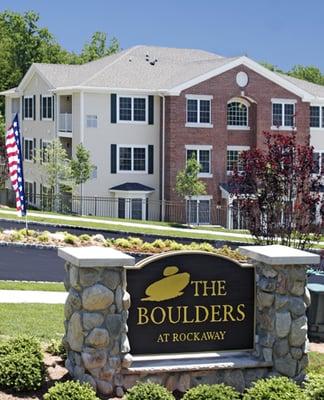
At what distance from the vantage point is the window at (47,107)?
47.9m

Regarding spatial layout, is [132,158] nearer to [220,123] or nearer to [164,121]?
[164,121]

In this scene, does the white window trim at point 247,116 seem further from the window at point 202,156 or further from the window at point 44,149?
the window at point 44,149

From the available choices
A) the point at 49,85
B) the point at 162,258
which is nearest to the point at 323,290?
the point at 162,258

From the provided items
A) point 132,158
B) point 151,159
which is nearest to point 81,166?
point 132,158

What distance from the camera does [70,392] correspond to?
361 inches

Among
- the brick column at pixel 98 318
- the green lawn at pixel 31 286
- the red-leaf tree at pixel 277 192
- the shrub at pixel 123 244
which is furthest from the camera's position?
the shrub at pixel 123 244

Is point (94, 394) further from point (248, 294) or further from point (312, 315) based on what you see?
point (312, 315)

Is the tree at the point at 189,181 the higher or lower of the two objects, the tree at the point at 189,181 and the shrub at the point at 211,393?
the higher

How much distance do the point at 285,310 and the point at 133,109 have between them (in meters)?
34.6

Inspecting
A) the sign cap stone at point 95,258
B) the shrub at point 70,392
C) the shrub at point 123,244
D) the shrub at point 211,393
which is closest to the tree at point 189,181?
the shrub at point 123,244

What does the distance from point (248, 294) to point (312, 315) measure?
11.0 ft

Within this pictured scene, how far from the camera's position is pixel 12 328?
1271 centimetres

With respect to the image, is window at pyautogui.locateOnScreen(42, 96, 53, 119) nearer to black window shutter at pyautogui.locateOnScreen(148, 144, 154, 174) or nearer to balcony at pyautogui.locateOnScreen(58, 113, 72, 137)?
balcony at pyautogui.locateOnScreen(58, 113, 72, 137)

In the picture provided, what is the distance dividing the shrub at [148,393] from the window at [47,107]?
39436 mm
